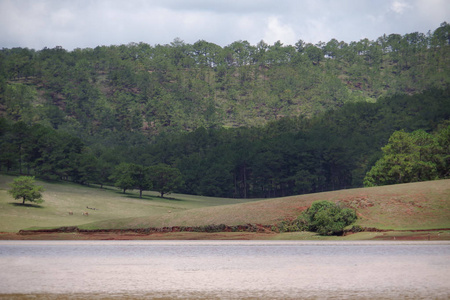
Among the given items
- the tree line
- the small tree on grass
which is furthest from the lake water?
the tree line

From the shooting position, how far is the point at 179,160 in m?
192

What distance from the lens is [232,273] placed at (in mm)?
27266

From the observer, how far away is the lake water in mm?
21438

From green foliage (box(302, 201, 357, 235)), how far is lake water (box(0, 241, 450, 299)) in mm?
11545

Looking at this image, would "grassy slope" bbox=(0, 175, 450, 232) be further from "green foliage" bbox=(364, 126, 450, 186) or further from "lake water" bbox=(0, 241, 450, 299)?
"green foliage" bbox=(364, 126, 450, 186)

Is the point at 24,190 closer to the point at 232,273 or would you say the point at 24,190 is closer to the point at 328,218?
the point at 328,218

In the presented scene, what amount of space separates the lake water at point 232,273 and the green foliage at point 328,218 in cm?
1155

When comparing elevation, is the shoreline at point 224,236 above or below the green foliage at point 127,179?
below

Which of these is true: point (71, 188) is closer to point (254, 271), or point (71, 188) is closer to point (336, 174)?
point (336, 174)

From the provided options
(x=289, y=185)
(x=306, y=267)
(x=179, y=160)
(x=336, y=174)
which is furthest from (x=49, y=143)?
(x=306, y=267)

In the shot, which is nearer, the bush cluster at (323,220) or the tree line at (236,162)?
the bush cluster at (323,220)

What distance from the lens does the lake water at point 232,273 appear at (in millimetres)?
21438

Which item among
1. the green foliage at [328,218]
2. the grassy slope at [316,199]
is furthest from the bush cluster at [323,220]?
the grassy slope at [316,199]

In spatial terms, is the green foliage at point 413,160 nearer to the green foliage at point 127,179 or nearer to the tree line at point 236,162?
the tree line at point 236,162
